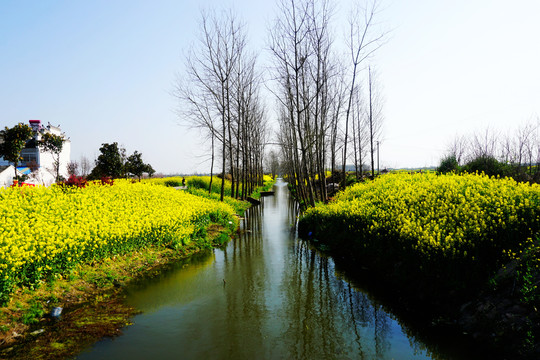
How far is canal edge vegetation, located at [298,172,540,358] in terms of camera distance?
15.7ft

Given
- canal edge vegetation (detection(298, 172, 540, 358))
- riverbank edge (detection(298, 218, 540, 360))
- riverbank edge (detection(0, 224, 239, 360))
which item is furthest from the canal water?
canal edge vegetation (detection(298, 172, 540, 358))

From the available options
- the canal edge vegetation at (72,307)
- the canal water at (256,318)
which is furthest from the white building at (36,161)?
the canal water at (256,318)

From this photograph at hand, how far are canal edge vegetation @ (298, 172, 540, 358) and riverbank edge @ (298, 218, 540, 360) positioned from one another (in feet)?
0.05

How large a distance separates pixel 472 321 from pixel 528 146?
2273cm

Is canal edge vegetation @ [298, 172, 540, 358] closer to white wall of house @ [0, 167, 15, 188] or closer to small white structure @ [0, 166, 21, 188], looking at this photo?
white wall of house @ [0, 167, 15, 188]

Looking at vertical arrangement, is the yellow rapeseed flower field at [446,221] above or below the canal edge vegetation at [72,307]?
above

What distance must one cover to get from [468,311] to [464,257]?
1.01 metres

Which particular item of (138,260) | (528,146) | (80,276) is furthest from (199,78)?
(528,146)

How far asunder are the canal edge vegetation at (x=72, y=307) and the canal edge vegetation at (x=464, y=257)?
6085 millimetres

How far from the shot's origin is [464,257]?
589 cm

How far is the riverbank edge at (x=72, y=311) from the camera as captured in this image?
4.77m

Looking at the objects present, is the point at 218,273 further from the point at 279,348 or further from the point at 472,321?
the point at 472,321

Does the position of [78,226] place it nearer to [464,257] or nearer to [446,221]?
[464,257]

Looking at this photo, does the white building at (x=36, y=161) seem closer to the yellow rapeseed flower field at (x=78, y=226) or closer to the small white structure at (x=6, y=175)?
the small white structure at (x=6, y=175)
